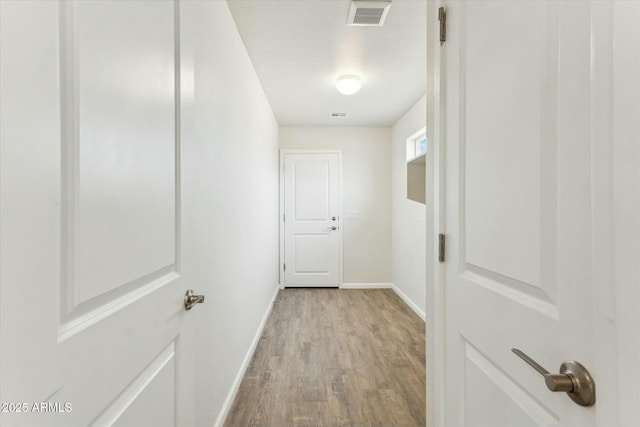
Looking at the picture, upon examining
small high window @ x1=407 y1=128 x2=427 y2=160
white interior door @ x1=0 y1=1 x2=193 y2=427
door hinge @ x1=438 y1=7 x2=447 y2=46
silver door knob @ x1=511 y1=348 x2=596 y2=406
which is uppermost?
small high window @ x1=407 y1=128 x2=427 y2=160

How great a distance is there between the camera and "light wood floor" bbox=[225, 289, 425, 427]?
69.1 inches

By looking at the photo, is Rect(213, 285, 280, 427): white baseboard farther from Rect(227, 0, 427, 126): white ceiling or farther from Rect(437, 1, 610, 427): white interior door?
Rect(227, 0, 427, 126): white ceiling

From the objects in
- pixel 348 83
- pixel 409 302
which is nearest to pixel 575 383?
pixel 348 83

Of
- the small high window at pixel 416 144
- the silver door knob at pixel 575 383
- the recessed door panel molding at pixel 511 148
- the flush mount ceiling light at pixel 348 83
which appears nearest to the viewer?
the silver door knob at pixel 575 383

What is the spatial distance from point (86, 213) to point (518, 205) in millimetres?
886

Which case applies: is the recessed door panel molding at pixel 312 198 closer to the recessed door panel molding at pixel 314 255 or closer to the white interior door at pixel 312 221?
the white interior door at pixel 312 221

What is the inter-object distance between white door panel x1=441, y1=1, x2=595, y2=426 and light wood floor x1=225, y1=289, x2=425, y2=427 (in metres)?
0.97

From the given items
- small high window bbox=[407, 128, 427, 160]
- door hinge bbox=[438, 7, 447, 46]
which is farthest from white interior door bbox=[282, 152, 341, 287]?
door hinge bbox=[438, 7, 447, 46]

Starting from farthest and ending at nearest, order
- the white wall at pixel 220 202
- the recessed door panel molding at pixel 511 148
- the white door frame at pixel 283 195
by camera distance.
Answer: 1. the white door frame at pixel 283 195
2. the white wall at pixel 220 202
3. the recessed door panel molding at pixel 511 148

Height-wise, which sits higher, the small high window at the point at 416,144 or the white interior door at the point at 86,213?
the small high window at the point at 416,144

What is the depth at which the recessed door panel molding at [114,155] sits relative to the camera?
499mm

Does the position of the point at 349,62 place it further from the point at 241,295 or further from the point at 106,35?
the point at 106,35

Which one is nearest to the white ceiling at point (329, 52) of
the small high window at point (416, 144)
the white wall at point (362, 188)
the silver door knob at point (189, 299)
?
the small high window at point (416, 144)

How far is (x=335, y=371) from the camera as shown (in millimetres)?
2219
